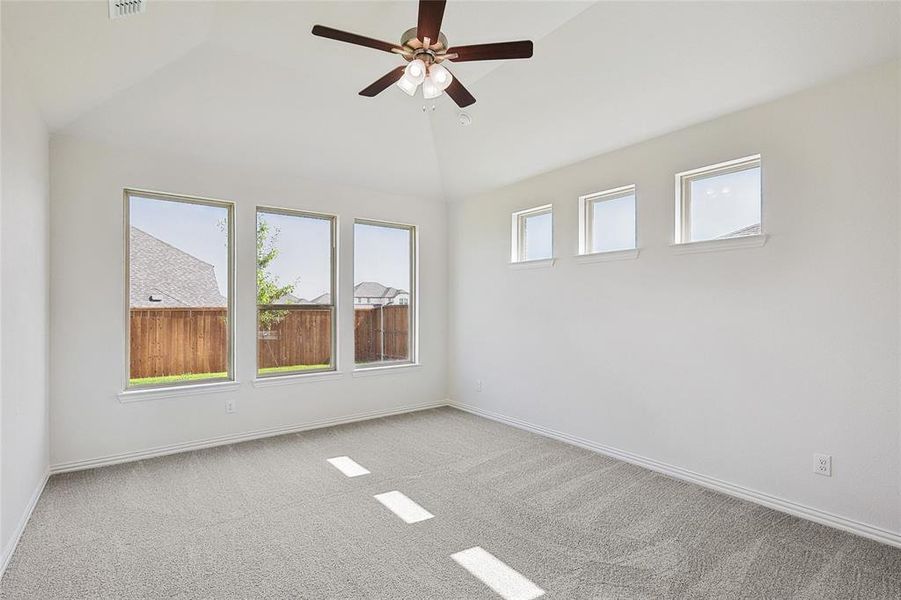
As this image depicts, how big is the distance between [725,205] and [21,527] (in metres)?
5.00

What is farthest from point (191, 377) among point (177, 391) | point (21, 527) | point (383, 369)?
point (383, 369)

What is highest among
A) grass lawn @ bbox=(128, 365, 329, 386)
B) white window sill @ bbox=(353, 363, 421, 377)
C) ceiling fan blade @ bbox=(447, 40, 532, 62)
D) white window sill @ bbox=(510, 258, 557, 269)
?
ceiling fan blade @ bbox=(447, 40, 532, 62)

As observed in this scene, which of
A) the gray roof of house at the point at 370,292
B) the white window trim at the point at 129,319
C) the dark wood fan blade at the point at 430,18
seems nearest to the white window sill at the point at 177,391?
the white window trim at the point at 129,319

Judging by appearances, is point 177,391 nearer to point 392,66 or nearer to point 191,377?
point 191,377

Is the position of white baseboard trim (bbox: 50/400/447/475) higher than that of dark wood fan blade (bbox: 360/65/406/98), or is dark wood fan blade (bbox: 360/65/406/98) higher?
dark wood fan blade (bbox: 360/65/406/98)

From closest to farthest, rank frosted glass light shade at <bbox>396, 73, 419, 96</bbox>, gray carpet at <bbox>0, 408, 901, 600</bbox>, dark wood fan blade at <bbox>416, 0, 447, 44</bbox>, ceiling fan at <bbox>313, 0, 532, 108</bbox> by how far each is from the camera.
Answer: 1. dark wood fan blade at <bbox>416, 0, 447, 44</bbox>
2. gray carpet at <bbox>0, 408, 901, 600</bbox>
3. ceiling fan at <bbox>313, 0, 532, 108</bbox>
4. frosted glass light shade at <bbox>396, 73, 419, 96</bbox>

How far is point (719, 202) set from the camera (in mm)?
3412

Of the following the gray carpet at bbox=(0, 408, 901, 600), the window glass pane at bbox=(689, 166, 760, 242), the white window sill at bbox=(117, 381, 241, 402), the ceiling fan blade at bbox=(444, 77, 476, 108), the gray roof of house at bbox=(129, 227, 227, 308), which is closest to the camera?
the gray carpet at bbox=(0, 408, 901, 600)

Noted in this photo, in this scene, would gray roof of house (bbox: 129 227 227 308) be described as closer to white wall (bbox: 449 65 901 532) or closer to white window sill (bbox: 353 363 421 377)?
white window sill (bbox: 353 363 421 377)

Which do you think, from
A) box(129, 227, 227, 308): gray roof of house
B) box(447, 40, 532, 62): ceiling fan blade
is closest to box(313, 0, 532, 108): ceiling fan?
box(447, 40, 532, 62): ceiling fan blade

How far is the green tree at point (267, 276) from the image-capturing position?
181 inches

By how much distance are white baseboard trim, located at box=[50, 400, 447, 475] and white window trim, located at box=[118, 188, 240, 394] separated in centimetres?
46

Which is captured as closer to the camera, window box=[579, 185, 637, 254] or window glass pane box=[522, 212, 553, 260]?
window box=[579, 185, 637, 254]

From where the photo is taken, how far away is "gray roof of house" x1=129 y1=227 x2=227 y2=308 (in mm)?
3992
